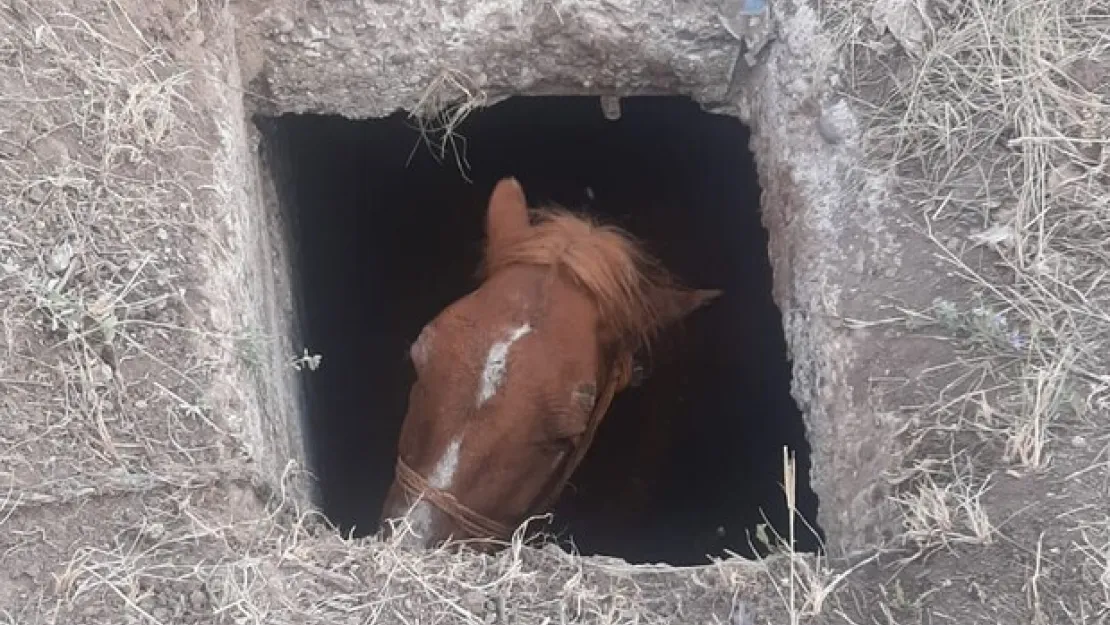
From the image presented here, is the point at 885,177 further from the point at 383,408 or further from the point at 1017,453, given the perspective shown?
the point at 383,408

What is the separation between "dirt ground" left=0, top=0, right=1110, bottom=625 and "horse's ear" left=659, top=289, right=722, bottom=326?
946mm

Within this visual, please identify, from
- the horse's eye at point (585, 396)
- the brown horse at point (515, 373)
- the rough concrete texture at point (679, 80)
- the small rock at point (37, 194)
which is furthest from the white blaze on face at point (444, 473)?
the small rock at point (37, 194)

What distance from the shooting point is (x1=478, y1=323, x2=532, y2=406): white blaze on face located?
10.1ft

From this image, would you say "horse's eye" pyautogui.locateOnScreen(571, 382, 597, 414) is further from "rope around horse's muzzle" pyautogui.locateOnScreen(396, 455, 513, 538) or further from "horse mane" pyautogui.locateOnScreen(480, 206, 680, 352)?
"rope around horse's muzzle" pyautogui.locateOnScreen(396, 455, 513, 538)

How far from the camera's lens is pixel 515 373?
3.10 m

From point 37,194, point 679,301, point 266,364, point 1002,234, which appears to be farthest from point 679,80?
point 37,194

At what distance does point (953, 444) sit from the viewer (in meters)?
2.44

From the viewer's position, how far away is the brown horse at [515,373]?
10.1 feet

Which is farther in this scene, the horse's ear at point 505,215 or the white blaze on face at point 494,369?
the horse's ear at point 505,215

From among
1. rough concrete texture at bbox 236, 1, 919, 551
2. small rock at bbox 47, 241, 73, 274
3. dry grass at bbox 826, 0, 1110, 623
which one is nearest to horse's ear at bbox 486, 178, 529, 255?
rough concrete texture at bbox 236, 1, 919, 551

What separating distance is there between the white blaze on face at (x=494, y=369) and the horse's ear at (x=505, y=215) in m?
0.51

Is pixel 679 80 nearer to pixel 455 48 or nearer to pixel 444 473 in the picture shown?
pixel 455 48

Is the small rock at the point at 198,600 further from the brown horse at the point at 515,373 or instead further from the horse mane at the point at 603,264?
the horse mane at the point at 603,264

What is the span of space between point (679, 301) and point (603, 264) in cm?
36
